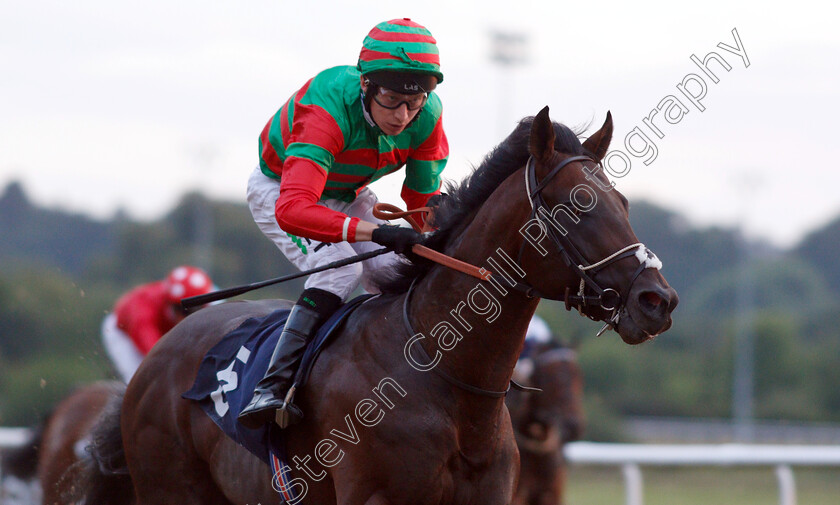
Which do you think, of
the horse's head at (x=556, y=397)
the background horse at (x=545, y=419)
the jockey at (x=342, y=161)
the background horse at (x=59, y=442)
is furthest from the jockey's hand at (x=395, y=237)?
the horse's head at (x=556, y=397)

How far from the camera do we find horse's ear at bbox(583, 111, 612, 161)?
10.7 ft

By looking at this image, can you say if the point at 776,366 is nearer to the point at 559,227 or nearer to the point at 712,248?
the point at 712,248

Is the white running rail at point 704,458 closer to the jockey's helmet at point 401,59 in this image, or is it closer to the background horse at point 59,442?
the background horse at point 59,442

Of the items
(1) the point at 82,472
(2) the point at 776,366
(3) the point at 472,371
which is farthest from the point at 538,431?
(2) the point at 776,366

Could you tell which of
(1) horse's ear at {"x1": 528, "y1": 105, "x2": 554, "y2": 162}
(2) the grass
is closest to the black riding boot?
(1) horse's ear at {"x1": 528, "y1": 105, "x2": 554, "y2": 162}

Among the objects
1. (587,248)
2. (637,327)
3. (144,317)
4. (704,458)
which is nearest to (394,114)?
(587,248)

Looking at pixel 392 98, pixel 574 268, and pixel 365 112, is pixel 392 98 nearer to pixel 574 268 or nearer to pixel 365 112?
pixel 365 112

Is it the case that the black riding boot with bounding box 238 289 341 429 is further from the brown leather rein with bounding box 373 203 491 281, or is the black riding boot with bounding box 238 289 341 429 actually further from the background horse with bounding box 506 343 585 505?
the background horse with bounding box 506 343 585 505

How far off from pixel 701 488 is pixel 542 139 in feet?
36.0

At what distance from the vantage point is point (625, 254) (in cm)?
290

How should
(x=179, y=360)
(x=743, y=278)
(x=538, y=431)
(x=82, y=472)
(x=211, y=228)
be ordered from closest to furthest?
1. (x=179, y=360)
2. (x=82, y=472)
3. (x=538, y=431)
4. (x=211, y=228)
5. (x=743, y=278)

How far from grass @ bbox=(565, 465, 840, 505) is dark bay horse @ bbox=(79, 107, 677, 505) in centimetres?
799

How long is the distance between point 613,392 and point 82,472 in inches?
1244

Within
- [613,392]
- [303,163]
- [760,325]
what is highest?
[303,163]
